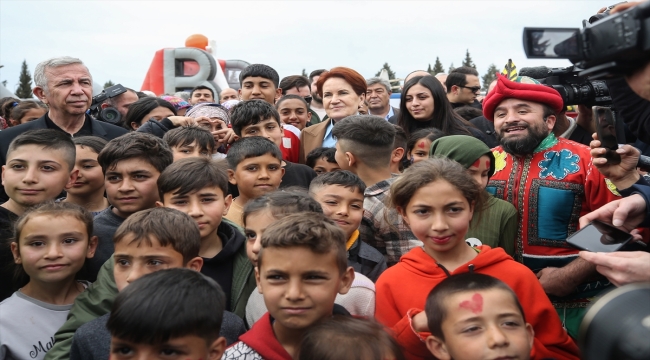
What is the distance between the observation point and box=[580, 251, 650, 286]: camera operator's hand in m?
2.14

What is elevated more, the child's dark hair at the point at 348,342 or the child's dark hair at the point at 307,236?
the child's dark hair at the point at 307,236

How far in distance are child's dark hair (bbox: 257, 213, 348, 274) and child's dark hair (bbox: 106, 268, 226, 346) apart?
0.32m

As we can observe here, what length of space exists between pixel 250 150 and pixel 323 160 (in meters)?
0.93

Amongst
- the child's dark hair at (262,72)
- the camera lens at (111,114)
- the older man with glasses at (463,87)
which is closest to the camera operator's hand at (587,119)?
the older man with glasses at (463,87)

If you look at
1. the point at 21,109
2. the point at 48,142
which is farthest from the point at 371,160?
the point at 21,109

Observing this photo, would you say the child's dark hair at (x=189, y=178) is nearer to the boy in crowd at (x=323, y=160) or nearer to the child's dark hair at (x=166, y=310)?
the child's dark hair at (x=166, y=310)

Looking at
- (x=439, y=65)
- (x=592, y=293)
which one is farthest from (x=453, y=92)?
(x=439, y=65)

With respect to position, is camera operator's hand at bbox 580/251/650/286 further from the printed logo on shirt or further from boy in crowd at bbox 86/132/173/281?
boy in crowd at bbox 86/132/173/281

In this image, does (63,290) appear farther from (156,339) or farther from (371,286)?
(371,286)

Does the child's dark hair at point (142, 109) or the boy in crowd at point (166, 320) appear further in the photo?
the child's dark hair at point (142, 109)

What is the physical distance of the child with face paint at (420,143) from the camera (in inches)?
180

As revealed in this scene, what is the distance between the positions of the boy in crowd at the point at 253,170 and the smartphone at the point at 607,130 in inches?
73.4

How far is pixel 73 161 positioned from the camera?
3725 mm

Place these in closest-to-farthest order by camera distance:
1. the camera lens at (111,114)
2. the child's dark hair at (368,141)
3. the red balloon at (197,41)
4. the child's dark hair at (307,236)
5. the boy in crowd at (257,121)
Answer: the child's dark hair at (307,236), the child's dark hair at (368,141), the boy in crowd at (257,121), the camera lens at (111,114), the red balloon at (197,41)
